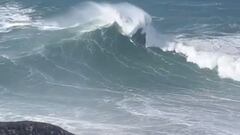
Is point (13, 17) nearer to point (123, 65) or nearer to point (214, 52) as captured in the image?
point (123, 65)

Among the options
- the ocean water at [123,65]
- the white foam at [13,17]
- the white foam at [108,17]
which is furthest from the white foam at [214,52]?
the white foam at [13,17]

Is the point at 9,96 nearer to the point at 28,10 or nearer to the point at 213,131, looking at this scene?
the point at 213,131

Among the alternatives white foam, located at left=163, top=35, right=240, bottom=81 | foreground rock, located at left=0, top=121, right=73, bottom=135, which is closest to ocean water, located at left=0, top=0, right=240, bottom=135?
white foam, located at left=163, top=35, right=240, bottom=81

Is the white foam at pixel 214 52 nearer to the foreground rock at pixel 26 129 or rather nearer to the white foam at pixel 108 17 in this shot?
the white foam at pixel 108 17

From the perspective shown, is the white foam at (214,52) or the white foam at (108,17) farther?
the white foam at (108,17)

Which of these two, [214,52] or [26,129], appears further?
[214,52]

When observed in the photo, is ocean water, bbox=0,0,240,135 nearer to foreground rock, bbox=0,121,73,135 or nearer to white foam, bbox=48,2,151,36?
white foam, bbox=48,2,151,36

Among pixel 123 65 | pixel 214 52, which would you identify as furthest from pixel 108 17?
pixel 214 52
